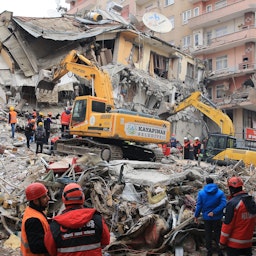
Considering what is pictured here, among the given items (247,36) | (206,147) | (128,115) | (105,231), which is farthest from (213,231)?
(247,36)

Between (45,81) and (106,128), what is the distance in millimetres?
10236

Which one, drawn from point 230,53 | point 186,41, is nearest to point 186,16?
point 186,41

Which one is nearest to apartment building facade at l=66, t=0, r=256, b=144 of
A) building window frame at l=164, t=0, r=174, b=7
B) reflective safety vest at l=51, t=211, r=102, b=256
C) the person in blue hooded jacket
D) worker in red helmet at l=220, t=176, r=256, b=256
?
building window frame at l=164, t=0, r=174, b=7

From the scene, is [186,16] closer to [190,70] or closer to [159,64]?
[190,70]

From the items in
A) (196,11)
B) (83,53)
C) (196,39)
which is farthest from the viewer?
(196,11)

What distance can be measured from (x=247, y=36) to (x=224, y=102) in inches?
241

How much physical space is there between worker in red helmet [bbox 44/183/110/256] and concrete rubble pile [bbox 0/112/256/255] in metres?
3.14

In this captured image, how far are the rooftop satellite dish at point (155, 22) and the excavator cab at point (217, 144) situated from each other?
12484 millimetres

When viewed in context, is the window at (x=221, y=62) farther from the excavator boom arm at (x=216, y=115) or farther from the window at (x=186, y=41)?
the excavator boom arm at (x=216, y=115)

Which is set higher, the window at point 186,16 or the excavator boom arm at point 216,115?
the window at point 186,16

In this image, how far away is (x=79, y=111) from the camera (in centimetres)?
1272

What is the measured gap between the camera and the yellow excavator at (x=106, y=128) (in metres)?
11.5

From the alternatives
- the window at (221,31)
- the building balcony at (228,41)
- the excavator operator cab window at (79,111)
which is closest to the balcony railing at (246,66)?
the building balcony at (228,41)

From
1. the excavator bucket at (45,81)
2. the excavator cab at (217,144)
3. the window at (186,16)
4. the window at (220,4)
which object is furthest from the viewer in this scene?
the window at (186,16)
